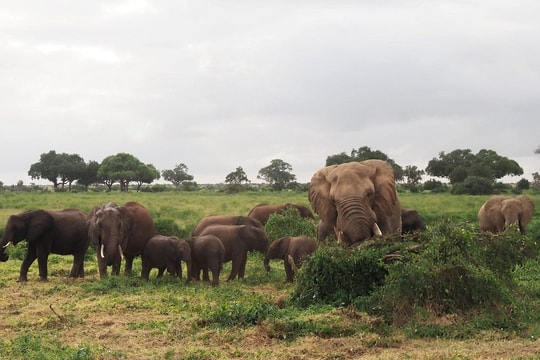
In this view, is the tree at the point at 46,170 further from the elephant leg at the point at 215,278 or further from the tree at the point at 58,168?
the elephant leg at the point at 215,278

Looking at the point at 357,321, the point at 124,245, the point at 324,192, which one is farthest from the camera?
the point at 124,245

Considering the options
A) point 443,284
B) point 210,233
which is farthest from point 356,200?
Result: point 210,233

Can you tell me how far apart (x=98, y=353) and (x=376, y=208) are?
20.6ft

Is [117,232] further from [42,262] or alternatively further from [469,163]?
[469,163]

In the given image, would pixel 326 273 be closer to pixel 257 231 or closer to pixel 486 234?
pixel 486 234

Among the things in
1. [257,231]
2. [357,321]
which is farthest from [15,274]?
[357,321]

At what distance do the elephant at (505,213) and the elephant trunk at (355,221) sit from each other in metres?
13.6

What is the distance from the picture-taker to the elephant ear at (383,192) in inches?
485

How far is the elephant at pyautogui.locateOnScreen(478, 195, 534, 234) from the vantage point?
2369 centimetres

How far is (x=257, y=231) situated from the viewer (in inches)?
624

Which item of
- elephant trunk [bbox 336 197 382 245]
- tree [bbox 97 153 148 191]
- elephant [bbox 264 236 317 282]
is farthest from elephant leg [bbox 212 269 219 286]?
tree [bbox 97 153 148 191]

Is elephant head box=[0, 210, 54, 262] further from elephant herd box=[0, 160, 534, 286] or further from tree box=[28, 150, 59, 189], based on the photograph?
tree box=[28, 150, 59, 189]

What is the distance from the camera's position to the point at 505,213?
23.8m

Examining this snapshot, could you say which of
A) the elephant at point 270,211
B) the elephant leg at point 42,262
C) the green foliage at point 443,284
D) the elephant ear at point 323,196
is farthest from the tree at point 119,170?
the green foliage at point 443,284
